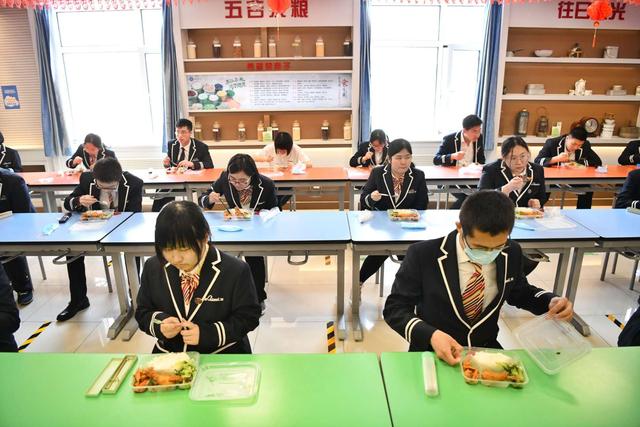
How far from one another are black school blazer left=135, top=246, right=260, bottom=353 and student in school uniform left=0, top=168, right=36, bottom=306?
2.40 meters

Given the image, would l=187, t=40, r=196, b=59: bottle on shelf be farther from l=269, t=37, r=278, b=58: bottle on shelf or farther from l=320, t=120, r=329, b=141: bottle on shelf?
l=320, t=120, r=329, b=141: bottle on shelf

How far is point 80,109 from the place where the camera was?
21.6 feet

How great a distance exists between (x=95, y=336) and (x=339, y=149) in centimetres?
424

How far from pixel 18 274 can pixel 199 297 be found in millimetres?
2751

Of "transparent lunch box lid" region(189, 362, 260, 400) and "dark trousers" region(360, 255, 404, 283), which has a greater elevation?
"transparent lunch box lid" region(189, 362, 260, 400)

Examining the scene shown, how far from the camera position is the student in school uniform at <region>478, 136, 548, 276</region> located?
3.39 meters

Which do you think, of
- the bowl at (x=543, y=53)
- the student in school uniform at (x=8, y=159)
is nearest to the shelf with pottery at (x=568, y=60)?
the bowl at (x=543, y=53)

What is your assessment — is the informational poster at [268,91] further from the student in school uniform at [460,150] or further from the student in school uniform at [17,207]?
the student in school uniform at [17,207]

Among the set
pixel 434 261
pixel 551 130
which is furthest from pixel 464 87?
pixel 434 261

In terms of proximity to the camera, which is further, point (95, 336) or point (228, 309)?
point (95, 336)

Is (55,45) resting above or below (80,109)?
above

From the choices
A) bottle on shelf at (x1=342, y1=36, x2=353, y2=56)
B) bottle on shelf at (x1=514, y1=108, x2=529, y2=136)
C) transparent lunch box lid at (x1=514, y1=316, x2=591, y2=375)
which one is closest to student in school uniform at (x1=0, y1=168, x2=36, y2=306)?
transparent lunch box lid at (x1=514, y1=316, x2=591, y2=375)

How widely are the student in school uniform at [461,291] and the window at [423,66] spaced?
200 inches

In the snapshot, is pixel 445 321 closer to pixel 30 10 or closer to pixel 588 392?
pixel 588 392
